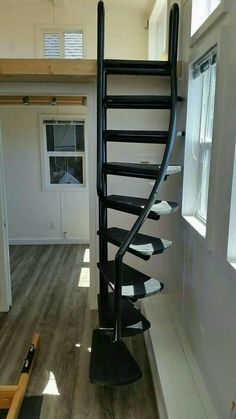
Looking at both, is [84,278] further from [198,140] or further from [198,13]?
[198,13]

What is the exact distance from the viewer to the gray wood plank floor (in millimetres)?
1968

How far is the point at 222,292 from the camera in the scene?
162 centimetres

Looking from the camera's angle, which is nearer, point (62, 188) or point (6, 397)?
point (6, 397)

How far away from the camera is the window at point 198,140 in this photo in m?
2.14

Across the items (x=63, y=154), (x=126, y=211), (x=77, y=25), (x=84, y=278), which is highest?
(x=77, y=25)

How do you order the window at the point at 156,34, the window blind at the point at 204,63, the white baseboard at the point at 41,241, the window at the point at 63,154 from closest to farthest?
the window blind at the point at 204,63 < the window at the point at 156,34 < the window at the point at 63,154 < the white baseboard at the point at 41,241

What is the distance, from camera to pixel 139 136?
7.25ft

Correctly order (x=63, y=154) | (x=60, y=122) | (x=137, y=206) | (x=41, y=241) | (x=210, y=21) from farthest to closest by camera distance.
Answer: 1. (x=41, y=241)
2. (x=63, y=154)
3. (x=60, y=122)
4. (x=137, y=206)
5. (x=210, y=21)

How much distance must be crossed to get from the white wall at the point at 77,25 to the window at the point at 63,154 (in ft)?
3.68

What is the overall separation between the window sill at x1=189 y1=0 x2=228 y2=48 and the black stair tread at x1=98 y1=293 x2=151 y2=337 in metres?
1.90

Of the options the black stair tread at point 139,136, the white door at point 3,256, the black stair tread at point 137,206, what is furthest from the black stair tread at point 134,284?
the white door at point 3,256

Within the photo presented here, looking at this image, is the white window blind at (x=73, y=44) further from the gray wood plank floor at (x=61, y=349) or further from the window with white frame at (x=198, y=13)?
the gray wood plank floor at (x=61, y=349)

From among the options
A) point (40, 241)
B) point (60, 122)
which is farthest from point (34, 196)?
point (60, 122)

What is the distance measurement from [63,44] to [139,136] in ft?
9.63
